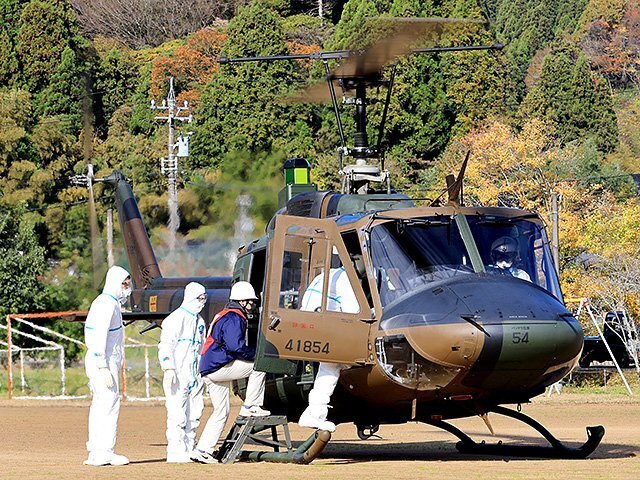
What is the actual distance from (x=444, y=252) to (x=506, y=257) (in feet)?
2.41

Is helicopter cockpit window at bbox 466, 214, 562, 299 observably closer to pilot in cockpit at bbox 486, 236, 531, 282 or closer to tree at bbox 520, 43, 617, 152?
pilot in cockpit at bbox 486, 236, 531, 282

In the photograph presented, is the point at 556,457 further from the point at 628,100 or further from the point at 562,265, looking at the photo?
the point at 628,100

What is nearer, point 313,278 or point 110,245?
point 313,278

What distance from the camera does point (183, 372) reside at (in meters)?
14.8

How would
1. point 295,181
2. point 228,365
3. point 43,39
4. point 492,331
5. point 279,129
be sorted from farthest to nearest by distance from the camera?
1. point 43,39
2. point 279,129
3. point 295,181
4. point 228,365
5. point 492,331

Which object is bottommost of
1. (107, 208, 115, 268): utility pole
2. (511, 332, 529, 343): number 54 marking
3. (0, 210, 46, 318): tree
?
(0, 210, 46, 318): tree

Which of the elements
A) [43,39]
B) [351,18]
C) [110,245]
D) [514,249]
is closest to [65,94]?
[43,39]

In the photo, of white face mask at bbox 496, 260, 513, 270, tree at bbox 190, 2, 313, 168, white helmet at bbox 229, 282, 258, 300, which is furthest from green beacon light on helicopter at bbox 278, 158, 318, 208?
tree at bbox 190, 2, 313, 168

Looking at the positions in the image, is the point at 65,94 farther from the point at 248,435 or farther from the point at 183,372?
the point at 248,435

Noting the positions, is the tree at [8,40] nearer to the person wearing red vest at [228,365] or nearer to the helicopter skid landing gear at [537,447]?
the person wearing red vest at [228,365]

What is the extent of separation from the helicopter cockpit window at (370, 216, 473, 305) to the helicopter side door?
32 centimetres

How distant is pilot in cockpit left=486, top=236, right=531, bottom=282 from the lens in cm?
1371

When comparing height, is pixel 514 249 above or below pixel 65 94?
above

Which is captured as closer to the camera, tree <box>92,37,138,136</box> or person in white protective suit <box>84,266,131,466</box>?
person in white protective suit <box>84,266,131,466</box>
